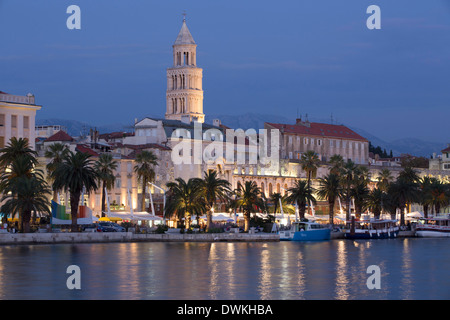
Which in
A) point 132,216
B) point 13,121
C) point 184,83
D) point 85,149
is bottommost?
point 132,216

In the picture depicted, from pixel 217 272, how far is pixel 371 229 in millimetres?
58730

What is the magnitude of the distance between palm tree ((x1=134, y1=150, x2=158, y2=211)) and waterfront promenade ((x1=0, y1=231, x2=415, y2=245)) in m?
20.1

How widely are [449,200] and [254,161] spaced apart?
31752 mm

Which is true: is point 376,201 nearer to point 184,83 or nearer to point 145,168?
point 145,168

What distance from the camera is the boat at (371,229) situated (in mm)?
115688

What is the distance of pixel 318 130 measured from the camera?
548 feet

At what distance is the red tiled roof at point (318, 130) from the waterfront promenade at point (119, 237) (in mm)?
56488

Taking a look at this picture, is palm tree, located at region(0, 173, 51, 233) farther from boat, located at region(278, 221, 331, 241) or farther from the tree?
the tree

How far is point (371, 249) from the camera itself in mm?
92375

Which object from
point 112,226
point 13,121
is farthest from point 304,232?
point 13,121

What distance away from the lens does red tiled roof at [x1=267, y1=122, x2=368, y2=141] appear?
158 m
